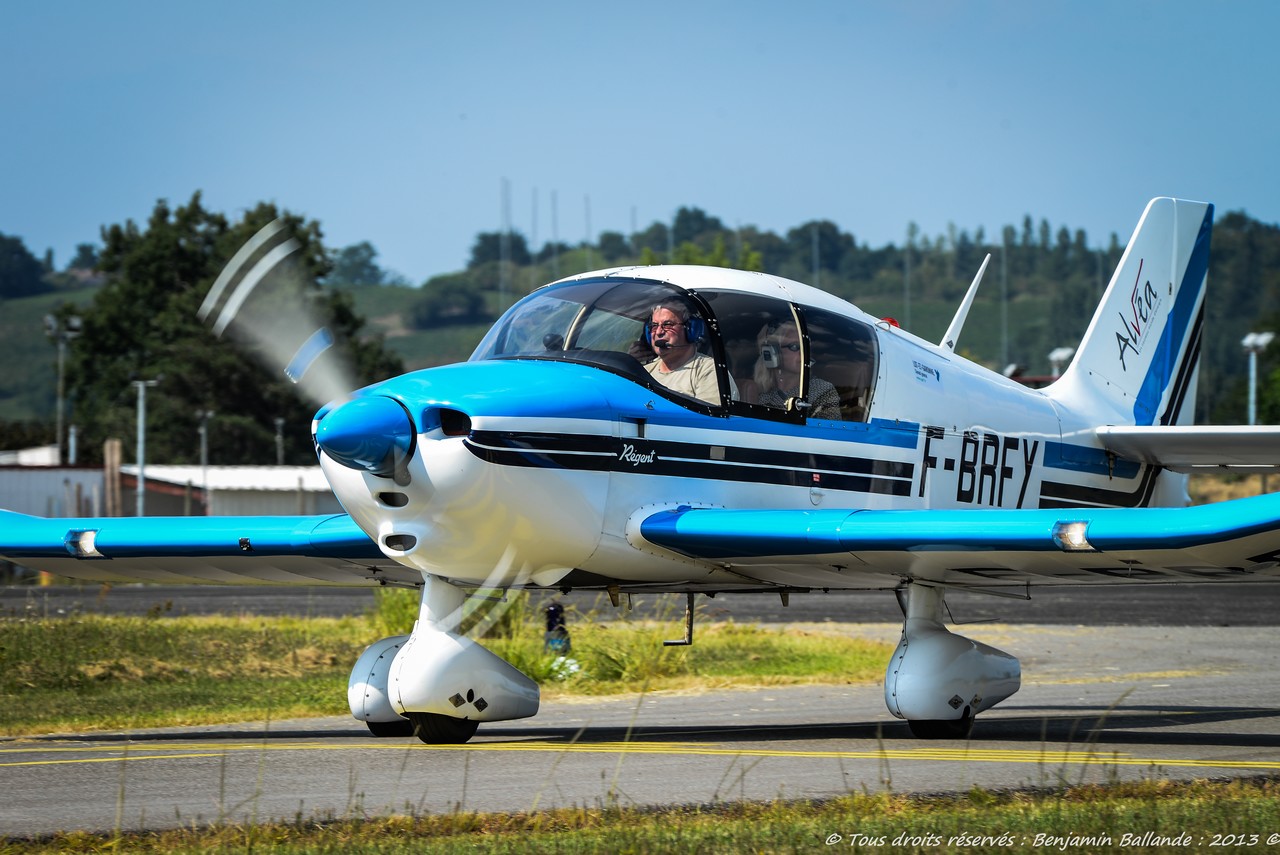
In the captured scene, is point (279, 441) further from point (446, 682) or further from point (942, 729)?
point (942, 729)

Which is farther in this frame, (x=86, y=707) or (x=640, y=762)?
(x=86, y=707)

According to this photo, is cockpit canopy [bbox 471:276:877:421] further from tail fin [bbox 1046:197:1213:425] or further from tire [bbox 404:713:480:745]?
tail fin [bbox 1046:197:1213:425]

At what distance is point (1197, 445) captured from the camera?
13.5 m

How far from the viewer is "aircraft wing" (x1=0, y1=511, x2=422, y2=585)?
452 inches

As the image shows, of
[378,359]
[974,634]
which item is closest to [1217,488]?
[378,359]

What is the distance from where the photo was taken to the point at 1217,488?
7956cm

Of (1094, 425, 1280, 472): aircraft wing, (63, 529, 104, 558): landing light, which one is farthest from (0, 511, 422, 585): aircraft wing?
(1094, 425, 1280, 472): aircraft wing

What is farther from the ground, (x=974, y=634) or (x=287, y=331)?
(x=287, y=331)

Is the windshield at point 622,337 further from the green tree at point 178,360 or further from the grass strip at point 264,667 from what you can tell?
the green tree at point 178,360

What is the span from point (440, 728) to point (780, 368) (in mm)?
3424

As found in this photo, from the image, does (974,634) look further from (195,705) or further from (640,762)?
(640,762)

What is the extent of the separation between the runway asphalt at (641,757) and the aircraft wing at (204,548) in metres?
1.25

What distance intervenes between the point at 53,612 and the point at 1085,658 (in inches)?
696

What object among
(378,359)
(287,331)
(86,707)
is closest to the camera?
(287,331)
